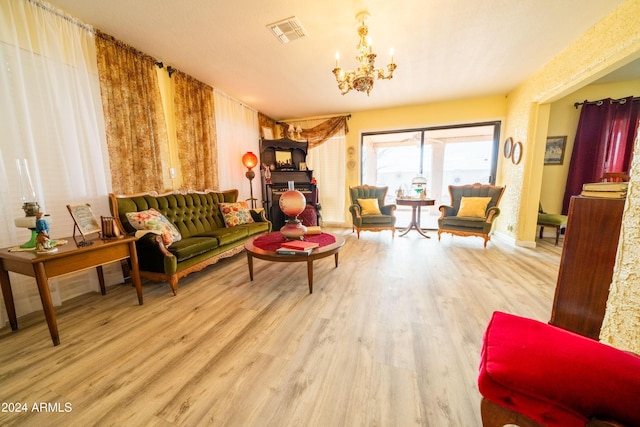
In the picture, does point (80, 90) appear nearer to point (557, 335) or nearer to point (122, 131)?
point (122, 131)

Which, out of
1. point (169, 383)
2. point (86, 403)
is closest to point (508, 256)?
point (169, 383)

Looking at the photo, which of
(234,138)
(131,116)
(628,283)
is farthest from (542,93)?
(131,116)

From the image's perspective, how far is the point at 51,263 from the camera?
1.43 m

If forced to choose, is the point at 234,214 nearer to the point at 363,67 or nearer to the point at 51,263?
the point at 51,263

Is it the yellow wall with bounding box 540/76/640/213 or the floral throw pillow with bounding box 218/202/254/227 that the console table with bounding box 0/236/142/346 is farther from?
the yellow wall with bounding box 540/76/640/213

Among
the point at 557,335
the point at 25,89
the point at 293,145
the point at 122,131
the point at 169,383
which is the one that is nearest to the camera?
the point at 557,335

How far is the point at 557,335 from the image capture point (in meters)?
0.77

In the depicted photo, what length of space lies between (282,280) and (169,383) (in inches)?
52.0

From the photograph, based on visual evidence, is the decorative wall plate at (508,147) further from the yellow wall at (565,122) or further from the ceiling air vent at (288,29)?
the ceiling air vent at (288,29)

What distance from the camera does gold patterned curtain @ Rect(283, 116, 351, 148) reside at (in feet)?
16.2

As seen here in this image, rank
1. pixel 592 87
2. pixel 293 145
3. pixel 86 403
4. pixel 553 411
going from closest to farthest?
pixel 553 411
pixel 86 403
pixel 592 87
pixel 293 145

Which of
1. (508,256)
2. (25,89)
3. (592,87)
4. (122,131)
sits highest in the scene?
(592,87)

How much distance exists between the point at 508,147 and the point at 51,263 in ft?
19.4

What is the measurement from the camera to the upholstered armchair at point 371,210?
160 inches
